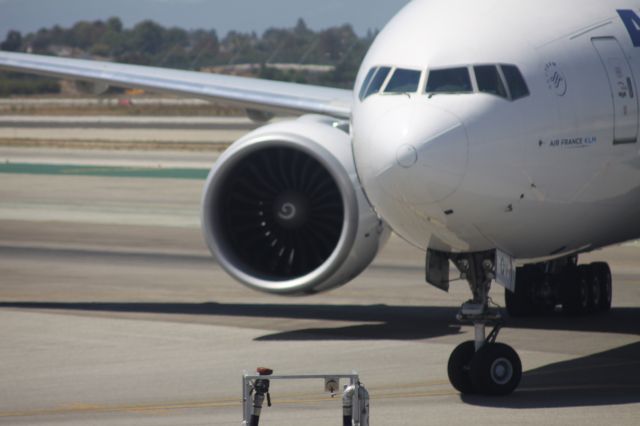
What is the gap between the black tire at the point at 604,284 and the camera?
20578mm

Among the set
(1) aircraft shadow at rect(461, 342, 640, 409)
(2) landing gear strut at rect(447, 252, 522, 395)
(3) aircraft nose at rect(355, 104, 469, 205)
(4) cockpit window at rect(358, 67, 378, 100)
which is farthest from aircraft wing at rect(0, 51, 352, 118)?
(3) aircraft nose at rect(355, 104, 469, 205)

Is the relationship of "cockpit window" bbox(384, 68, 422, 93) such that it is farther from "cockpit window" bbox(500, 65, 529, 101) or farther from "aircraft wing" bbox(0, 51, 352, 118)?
"aircraft wing" bbox(0, 51, 352, 118)

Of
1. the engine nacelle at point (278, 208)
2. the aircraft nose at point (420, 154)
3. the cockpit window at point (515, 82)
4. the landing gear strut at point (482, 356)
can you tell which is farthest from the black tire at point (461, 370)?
the engine nacelle at point (278, 208)

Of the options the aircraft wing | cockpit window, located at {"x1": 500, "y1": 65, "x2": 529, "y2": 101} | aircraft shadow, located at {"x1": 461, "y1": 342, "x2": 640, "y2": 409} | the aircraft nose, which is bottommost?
aircraft shadow, located at {"x1": 461, "y1": 342, "x2": 640, "y2": 409}

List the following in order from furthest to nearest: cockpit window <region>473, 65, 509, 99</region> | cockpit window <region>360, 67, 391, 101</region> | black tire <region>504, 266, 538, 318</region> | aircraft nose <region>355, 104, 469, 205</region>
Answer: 1. black tire <region>504, 266, 538, 318</region>
2. cockpit window <region>360, 67, 391, 101</region>
3. cockpit window <region>473, 65, 509, 99</region>
4. aircraft nose <region>355, 104, 469, 205</region>

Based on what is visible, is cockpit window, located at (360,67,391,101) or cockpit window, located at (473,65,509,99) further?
cockpit window, located at (360,67,391,101)

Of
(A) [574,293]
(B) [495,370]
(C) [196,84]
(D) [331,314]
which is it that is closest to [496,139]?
(B) [495,370]

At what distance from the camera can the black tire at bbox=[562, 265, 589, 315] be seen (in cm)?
2027

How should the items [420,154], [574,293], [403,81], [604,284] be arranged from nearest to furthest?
[420,154] → [403,81] → [574,293] → [604,284]

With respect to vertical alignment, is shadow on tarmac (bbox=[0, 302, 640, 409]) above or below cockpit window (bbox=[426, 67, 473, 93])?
below

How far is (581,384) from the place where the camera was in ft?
51.2

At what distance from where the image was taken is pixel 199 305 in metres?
21.3

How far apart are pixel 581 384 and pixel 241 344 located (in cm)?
428

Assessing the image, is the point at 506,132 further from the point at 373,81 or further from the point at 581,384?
the point at 581,384
